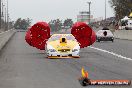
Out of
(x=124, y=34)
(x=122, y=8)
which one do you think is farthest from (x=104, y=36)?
(x=122, y=8)

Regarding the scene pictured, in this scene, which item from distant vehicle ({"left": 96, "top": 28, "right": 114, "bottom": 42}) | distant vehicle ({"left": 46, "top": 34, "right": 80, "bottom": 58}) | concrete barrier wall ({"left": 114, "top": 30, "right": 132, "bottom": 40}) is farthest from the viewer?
concrete barrier wall ({"left": 114, "top": 30, "right": 132, "bottom": 40})

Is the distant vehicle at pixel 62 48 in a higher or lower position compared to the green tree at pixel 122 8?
lower

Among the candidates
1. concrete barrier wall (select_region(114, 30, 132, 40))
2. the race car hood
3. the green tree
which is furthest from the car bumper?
the green tree

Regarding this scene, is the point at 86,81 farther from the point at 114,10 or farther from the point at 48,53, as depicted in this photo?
the point at 114,10

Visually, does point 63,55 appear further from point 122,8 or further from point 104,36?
point 122,8

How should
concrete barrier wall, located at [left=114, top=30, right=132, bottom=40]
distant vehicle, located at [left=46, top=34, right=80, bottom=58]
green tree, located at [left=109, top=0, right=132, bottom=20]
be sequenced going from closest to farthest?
1. distant vehicle, located at [left=46, top=34, right=80, bottom=58]
2. concrete barrier wall, located at [left=114, top=30, right=132, bottom=40]
3. green tree, located at [left=109, top=0, right=132, bottom=20]

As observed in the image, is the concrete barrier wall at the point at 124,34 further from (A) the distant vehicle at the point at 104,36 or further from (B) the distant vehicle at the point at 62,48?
(B) the distant vehicle at the point at 62,48

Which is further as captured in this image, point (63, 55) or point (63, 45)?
point (63, 45)

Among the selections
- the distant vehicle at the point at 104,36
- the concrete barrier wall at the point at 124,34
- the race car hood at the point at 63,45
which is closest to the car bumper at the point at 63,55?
the race car hood at the point at 63,45

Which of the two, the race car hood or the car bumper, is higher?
the race car hood

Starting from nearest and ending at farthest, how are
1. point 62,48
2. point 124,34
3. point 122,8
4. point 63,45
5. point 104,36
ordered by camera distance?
1. point 62,48
2. point 63,45
3. point 104,36
4. point 124,34
5. point 122,8

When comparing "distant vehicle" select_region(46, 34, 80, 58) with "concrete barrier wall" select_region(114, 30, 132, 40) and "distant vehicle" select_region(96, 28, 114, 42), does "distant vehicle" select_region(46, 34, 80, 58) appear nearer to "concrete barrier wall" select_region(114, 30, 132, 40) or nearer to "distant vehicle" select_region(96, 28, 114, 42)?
"distant vehicle" select_region(96, 28, 114, 42)

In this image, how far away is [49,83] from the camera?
13.0 meters

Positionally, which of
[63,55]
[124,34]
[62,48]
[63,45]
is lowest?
[63,55]
